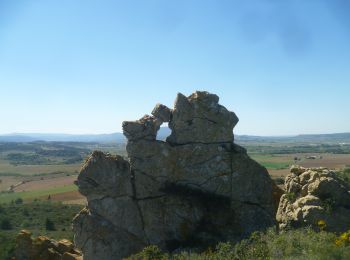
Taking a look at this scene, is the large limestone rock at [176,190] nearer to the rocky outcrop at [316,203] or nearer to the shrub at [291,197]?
the shrub at [291,197]

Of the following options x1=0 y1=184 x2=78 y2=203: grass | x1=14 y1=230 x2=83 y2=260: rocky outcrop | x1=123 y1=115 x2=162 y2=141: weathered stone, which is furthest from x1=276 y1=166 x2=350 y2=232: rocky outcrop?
x1=0 y1=184 x2=78 y2=203: grass

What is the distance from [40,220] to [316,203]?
61.0m

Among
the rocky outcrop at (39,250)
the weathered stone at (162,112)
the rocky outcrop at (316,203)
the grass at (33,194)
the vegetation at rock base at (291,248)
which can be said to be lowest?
the grass at (33,194)

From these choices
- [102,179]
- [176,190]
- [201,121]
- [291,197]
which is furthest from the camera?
[201,121]

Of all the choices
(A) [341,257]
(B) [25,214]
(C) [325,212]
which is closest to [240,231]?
(C) [325,212]

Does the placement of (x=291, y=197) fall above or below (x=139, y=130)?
below

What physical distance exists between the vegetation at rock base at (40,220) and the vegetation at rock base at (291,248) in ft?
112

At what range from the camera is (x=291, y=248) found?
14992mm

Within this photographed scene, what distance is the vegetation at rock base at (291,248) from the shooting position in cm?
1405

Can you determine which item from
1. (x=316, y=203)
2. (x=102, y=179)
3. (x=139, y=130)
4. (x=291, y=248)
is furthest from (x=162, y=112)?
(x=291, y=248)

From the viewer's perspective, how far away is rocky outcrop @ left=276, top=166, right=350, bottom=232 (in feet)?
59.3

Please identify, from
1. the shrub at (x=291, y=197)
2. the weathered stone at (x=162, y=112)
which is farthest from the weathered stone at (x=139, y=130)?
the shrub at (x=291, y=197)

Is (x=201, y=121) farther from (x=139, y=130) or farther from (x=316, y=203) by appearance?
(x=316, y=203)

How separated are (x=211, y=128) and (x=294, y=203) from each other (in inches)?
278
